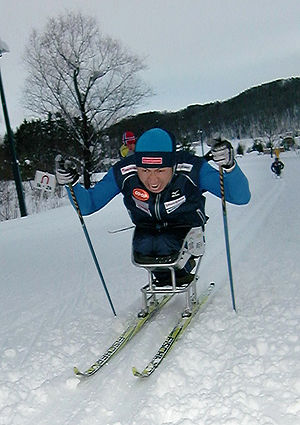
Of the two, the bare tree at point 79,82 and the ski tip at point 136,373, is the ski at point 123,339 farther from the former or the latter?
the bare tree at point 79,82

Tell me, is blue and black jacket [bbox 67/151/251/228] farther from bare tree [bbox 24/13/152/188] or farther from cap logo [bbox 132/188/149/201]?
bare tree [bbox 24/13/152/188]

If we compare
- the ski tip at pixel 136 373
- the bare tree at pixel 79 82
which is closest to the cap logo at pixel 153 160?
the ski tip at pixel 136 373

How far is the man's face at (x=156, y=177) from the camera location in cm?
348

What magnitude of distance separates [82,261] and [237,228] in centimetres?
296

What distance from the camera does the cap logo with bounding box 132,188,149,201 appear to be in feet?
11.7

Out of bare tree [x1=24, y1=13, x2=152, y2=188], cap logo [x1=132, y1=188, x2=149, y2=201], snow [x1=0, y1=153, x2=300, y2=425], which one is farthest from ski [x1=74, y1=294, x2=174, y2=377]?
bare tree [x1=24, y1=13, x2=152, y2=188]

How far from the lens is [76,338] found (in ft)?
11.2

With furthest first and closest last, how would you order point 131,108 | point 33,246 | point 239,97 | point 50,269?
point 239,97
point 131,108
point 33,246
point 50,269

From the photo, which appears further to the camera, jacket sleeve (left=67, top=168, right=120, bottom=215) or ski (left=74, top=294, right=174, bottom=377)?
jacket sleeve (left=67, top=168, right=120, bottom=215)

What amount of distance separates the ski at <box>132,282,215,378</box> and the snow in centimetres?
5

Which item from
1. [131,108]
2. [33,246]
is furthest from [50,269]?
[131,108]

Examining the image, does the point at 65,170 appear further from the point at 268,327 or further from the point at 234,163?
the point at 268,327

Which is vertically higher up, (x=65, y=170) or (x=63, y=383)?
(x=65, y=170)

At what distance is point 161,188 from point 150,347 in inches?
49.2
